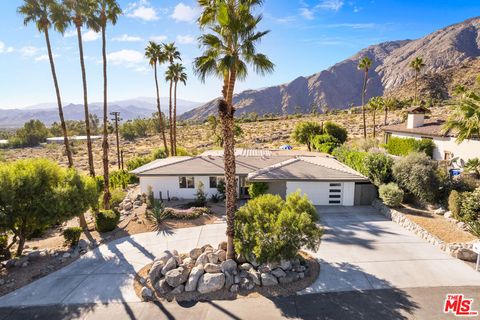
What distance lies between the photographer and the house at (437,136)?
24.5 metres

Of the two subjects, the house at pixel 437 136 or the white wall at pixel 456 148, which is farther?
the house at pixel 437 136

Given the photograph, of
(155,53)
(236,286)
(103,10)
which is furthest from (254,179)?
(155,53)

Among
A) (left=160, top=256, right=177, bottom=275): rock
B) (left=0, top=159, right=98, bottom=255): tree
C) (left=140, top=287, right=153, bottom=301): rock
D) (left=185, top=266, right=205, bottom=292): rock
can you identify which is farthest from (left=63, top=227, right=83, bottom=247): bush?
(left=185, top=266, right=205, bottom=292): rock

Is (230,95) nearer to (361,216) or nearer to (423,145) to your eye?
(361,216)

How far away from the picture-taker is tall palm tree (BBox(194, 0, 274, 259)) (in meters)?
10.7

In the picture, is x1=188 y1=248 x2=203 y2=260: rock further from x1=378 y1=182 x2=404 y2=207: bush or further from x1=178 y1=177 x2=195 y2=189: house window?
x1=378 y1=182 x2=404 y2=207: bush

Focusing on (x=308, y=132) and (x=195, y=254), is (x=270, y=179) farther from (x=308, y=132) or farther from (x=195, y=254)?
(x=308, y=132)

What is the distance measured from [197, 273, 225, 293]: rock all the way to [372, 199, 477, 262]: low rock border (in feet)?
36.9

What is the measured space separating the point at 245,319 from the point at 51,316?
23.7 feet

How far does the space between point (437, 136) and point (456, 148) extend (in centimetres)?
267

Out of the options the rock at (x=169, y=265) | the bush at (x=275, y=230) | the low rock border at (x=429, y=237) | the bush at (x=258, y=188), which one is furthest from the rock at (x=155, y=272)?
the low rock border at (x=429, y=237)

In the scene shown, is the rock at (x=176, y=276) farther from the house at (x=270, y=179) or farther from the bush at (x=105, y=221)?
the house at (x=270, y=179)

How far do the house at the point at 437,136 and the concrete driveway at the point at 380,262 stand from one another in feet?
32.4

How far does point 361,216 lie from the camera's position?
19.3m
